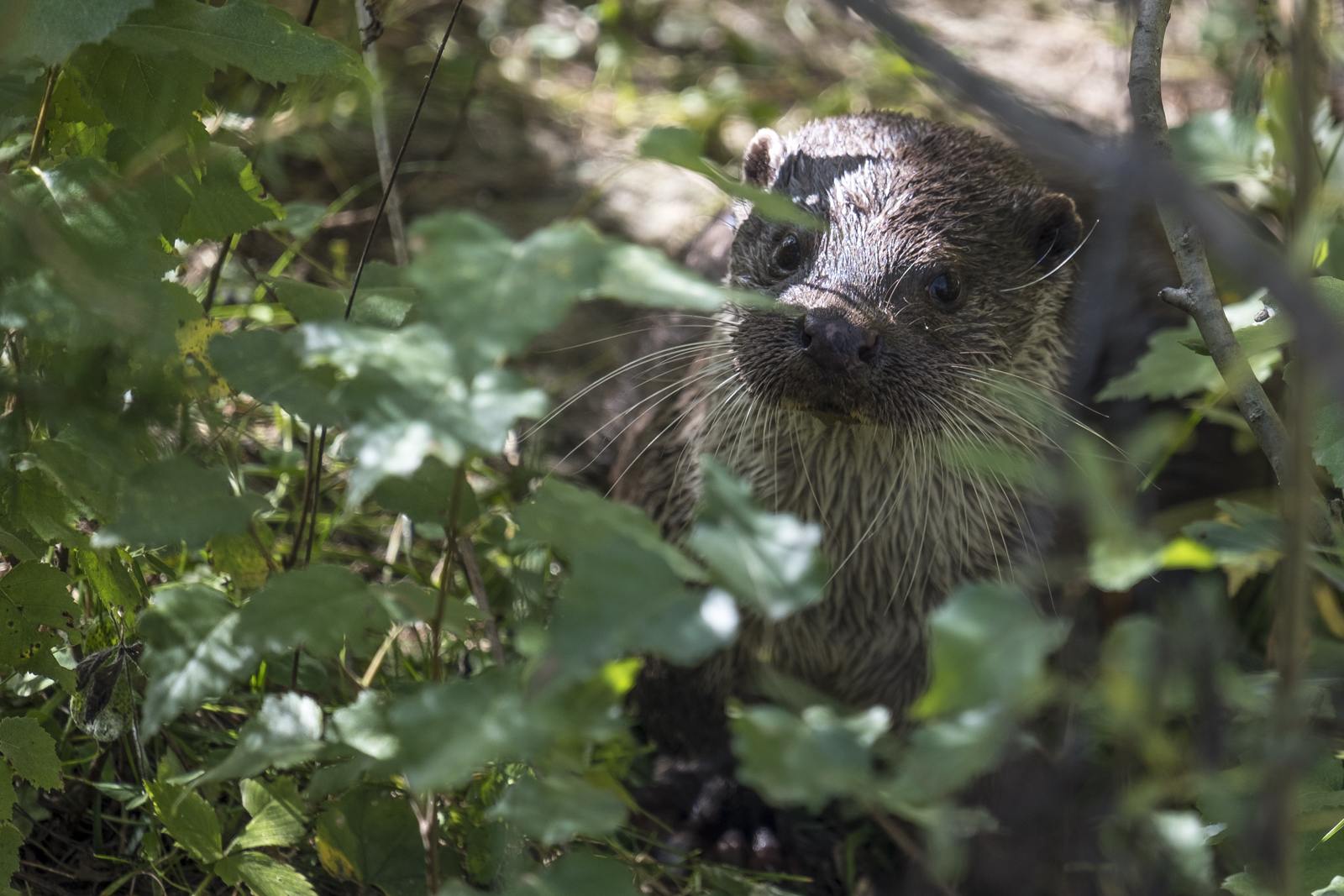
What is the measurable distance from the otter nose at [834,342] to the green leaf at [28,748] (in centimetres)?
131

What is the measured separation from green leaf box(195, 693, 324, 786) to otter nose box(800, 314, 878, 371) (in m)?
1.04

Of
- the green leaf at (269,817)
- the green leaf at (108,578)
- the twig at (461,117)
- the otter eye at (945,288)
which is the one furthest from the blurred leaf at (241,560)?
the twig at (461,117)

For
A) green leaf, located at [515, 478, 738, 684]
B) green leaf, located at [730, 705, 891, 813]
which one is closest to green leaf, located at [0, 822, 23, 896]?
green leaf, located at [515, 478, 738, 684]

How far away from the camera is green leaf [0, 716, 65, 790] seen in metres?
1.48

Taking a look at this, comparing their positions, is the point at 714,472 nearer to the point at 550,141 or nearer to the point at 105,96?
the point at 105,96

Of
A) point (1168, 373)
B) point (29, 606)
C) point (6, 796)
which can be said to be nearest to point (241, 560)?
point (29, 606)

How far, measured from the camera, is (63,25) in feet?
4.28

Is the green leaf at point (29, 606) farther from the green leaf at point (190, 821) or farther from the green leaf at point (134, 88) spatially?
the green leaf at point (134, 88)

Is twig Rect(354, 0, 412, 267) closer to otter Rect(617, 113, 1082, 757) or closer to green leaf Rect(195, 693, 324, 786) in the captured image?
otter Rect(617, 113, 1082, 757)

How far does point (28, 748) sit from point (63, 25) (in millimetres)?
937

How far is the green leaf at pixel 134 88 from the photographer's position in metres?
1.53

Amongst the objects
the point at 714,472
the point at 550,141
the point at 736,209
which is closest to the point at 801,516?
the point at 736,209

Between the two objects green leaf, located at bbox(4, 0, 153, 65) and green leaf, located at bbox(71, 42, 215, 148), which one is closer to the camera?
green leaf, located at bbox(4, 0, 153, 65)

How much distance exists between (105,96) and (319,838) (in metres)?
1.09
